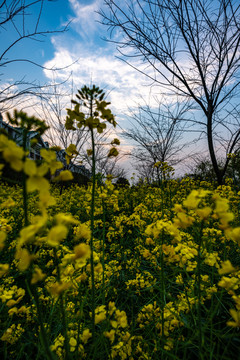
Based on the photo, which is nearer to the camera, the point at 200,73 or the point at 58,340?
the point at 58,340

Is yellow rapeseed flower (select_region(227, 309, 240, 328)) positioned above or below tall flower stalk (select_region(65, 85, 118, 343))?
Answer: below

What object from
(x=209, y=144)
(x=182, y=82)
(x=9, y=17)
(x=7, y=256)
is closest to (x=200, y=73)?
(x=182, y=82)

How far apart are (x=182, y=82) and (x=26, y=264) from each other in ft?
18.7

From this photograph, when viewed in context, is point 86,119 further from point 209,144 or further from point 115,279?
point 209,144

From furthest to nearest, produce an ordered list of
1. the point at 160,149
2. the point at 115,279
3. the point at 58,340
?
the point at 160,149 → the point at 115,279 → the point at 58,340

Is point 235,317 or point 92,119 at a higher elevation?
point 92,119

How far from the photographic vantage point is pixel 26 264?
578 millimetres

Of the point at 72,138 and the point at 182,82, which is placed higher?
the point at 182,82

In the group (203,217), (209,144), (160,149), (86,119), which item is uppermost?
(160,149)

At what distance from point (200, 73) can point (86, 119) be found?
516 centimetres

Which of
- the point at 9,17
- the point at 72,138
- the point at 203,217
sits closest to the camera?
the point at 203,217

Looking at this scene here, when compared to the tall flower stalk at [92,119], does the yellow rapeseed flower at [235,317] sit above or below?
below

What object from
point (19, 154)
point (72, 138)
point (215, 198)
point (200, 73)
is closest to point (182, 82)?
point (200, 73)

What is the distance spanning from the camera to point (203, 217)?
29.6 inches
